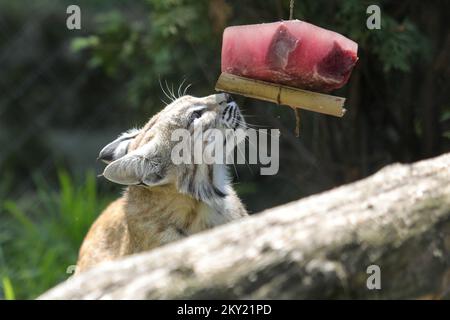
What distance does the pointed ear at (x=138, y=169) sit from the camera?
4648 mm

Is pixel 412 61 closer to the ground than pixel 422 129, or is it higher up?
higher up

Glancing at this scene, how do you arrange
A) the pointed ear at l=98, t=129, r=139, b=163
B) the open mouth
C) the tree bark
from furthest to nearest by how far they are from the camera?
the pointed ear at l=98, t=129, r=139, b=163 → the open mouth → the tree bark

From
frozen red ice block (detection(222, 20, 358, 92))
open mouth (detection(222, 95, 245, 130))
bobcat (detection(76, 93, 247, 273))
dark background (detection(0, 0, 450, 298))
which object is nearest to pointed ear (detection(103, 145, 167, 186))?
bobcat (detection(76, 93, 247, 273))

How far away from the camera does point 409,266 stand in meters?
3.04

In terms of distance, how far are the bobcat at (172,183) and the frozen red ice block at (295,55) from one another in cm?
64

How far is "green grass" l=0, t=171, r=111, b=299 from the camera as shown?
6391 mm

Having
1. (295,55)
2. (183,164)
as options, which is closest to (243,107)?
(183,164)

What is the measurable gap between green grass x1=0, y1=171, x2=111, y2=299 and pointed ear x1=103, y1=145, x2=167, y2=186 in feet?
5.91

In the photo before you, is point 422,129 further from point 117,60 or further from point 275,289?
point 275,289

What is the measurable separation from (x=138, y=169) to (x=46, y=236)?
268cm

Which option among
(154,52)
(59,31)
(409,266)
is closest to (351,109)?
(154,52)

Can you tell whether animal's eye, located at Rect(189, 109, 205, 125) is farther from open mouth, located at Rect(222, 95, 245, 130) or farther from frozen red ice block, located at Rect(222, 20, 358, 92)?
frozen red ice block, located at Rect(222, 20, 358, 92)

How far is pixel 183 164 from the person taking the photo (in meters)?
4.79
